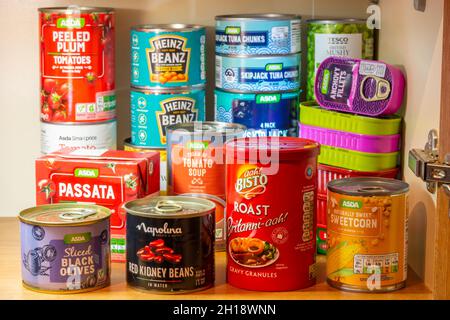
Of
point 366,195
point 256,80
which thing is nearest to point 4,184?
point 256,80

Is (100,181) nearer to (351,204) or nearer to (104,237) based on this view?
(104,237)

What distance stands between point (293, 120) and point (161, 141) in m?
0.33

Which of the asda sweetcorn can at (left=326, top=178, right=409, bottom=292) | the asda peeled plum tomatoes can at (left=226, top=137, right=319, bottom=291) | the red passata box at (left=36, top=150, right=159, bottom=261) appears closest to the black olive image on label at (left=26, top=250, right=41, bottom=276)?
the red passata box at (left=36, top=150, right=159, bottom=261)

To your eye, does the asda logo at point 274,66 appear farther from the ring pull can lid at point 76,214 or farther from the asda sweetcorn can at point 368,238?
the ring pull can lid at point 76,214

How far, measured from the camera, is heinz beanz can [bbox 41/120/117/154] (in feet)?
7.68

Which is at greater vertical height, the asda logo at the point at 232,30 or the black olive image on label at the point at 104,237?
the asda logo at the point at 232,30

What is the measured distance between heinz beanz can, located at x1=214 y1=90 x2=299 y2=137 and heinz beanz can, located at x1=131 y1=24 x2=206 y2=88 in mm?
99

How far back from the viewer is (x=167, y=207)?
6.30 feet

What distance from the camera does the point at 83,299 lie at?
184 cm

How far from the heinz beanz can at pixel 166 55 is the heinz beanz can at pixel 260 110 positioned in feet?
0.32

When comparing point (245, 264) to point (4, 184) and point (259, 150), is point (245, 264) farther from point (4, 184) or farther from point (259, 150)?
point (4, 184)

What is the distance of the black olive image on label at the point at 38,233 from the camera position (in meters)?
1.83

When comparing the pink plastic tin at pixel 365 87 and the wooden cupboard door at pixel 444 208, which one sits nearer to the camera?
the wooden cupboard door at pixel 444 208

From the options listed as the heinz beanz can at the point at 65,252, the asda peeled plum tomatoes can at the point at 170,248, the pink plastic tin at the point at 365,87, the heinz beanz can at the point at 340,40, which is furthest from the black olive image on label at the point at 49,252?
the heinz beanz can at the point at 340,40
